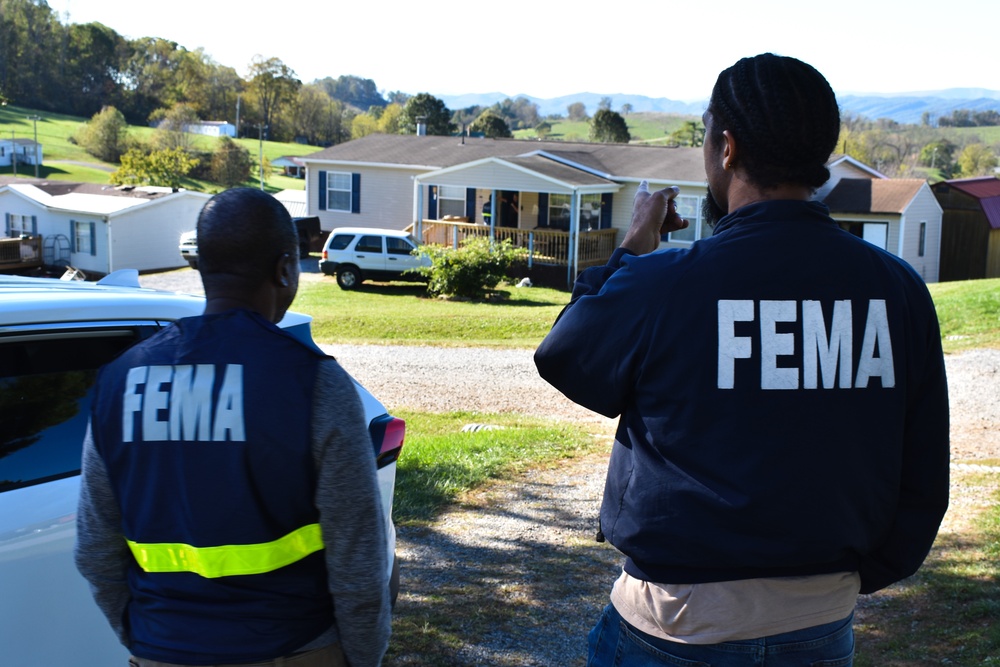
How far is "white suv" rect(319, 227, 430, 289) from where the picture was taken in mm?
25688

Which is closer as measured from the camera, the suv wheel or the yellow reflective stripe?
the yellow reflective stripe

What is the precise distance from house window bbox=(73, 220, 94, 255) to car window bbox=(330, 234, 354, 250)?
1438 cm

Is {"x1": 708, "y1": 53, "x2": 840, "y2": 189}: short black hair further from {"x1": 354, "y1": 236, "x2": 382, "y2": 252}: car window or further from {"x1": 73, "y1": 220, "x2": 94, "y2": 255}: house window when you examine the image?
{"x1": 73, "y1": 220, "x2": 94, "y2": 255}: house window

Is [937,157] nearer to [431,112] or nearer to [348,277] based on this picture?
[431,112]

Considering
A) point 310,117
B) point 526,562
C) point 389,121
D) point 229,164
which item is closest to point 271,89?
point 310,117

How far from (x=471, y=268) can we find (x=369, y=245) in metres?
3.86

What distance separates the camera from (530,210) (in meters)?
32.0

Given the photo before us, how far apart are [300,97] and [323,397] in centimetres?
10408

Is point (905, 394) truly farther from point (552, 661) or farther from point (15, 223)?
Result: point (15, 223)

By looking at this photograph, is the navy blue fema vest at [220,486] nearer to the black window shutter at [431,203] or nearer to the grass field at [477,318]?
the grass field at [477,318]

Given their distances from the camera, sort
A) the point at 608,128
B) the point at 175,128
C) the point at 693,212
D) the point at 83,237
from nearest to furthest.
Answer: the point at 693,212 < the point at 83,237 < the point at 608,128 < the point at 175,128

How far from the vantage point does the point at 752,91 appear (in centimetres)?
195

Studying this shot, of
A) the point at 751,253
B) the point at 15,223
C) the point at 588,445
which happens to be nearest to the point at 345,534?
the point at 751,253

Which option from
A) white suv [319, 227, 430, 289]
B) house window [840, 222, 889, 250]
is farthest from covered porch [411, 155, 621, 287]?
house window [840, 222, 889, 250]
